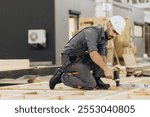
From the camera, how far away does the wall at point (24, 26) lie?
15023 mm

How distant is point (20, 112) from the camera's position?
465 centimetres

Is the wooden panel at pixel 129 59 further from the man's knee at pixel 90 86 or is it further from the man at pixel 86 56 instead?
the man's knee at pixel 90 86

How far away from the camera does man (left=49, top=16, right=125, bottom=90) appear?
22.0 ft

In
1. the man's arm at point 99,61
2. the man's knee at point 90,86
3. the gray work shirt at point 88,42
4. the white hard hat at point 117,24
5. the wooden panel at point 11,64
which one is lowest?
the man's knee at point 90,86

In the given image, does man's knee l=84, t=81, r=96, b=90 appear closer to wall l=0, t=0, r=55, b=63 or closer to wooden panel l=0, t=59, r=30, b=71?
wooden panel l=0, t=59, r=30, b=71

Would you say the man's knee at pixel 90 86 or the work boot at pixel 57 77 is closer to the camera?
the man's knee at pixel 90 86

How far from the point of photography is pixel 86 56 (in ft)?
23.1

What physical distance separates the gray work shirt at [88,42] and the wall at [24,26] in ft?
26.6

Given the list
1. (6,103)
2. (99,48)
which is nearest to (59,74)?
(99,48)

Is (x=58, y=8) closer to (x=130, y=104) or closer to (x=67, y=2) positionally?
(x=67, y=2)

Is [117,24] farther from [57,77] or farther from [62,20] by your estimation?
[62,20]

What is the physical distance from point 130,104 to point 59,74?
Result: 268cm

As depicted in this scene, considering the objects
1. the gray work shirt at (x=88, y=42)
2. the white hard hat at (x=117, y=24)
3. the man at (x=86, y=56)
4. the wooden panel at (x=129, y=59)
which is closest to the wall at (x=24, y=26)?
the wooden panel at (x=129, y=59)

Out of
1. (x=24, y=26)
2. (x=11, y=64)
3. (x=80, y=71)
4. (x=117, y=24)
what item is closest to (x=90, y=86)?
(x=80, y=71)
